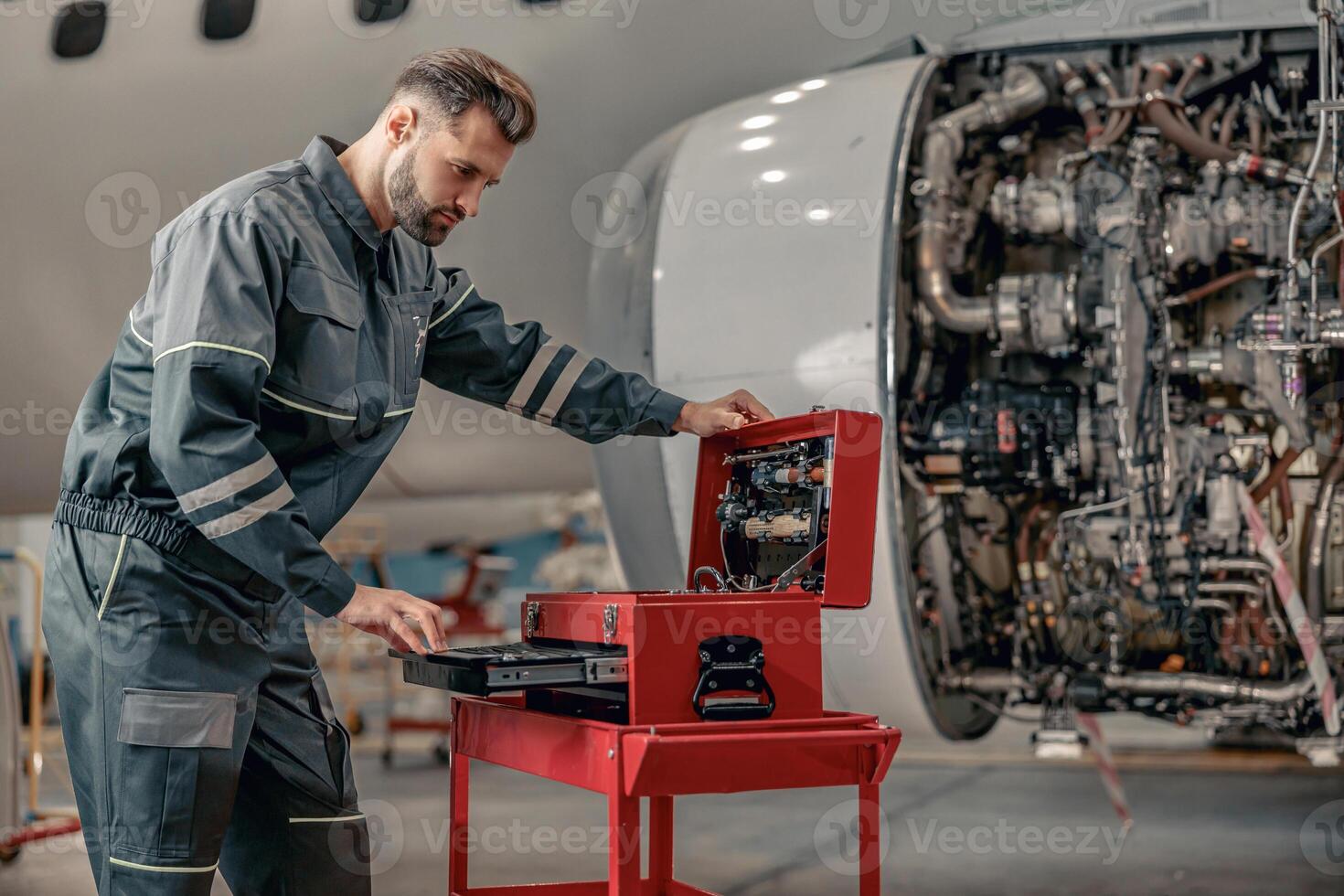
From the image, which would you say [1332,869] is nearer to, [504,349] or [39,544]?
[504,349]

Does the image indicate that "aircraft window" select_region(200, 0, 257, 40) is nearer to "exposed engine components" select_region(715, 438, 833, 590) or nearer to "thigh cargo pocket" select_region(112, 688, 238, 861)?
"exposed engine components" select_region(715, 438, 833, 590)

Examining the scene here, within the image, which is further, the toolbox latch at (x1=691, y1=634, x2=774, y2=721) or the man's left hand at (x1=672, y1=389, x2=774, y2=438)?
the man's left hand at (x1=672, y1=389, x2=774, y2=438)

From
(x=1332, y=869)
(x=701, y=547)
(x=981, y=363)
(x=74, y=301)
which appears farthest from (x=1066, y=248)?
(x=74, y=301)

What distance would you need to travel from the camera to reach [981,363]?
382cm

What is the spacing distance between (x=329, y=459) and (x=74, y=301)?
9.25 feet

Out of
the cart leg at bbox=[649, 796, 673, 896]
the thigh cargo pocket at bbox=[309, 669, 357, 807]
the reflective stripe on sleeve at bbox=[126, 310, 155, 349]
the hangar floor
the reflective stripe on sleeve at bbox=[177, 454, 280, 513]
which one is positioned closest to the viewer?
the reflective stripe on sleeve at bbox=[177, 454, 280, 513]

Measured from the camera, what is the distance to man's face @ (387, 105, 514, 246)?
199 centimetres

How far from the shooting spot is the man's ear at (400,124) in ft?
6.64

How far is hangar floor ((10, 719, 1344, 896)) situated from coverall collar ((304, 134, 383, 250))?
100 inches

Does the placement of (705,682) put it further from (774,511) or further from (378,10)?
(378,10)

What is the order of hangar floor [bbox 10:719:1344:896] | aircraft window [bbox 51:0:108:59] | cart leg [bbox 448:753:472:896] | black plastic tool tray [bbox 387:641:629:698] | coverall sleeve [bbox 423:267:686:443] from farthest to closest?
aircraft window [bbox 51:0:108:59]
hangar floor [bbox 10:719:1344:896]
coverall sleeve [bbox 423:267:686:443]
cart leg [bbox 448:753:472:896]
black plastic tool tray [bbox 387:641:629:698]

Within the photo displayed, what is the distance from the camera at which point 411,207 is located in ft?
6.69

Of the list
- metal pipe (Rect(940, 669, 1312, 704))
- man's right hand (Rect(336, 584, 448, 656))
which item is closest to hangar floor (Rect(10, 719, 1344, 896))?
metal pipe (Rect(940, 669, 1312, 704))

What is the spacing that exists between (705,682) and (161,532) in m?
0.82
